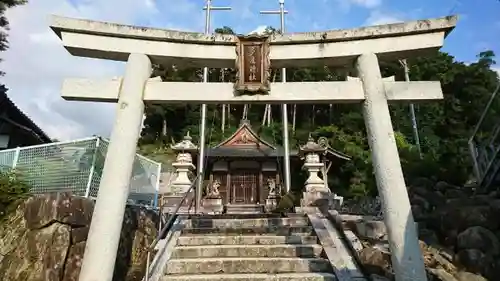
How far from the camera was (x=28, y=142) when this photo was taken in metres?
15.3

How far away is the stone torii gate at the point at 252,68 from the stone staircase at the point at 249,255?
4.61 feet

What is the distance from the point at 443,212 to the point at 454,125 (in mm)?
29693

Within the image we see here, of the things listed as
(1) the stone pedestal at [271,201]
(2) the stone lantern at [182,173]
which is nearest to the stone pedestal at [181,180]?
(2) the stone lantern at [182,173]

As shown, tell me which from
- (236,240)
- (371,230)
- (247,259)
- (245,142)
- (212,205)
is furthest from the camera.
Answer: (245,142)

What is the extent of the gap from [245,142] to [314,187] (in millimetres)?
10238

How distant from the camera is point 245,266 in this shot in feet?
19.2

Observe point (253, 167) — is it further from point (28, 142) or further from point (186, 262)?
point (186, 262)

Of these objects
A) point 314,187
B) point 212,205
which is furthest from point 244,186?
point 314,187

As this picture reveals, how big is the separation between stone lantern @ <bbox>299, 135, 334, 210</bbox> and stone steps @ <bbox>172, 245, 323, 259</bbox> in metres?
2.78

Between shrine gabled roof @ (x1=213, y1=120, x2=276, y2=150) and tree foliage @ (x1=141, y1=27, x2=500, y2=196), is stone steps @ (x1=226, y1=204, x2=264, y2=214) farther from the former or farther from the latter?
tree foliage @ (x1=141, y1=27, x2=500, y2=196)

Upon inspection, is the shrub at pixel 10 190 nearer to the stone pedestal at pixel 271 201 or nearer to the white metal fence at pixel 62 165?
the white metal fence at pixel 62 165

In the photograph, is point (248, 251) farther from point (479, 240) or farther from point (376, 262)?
point (479, 240)

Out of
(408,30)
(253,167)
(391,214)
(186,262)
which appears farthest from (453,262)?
(253,167)

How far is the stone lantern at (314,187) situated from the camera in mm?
9555
